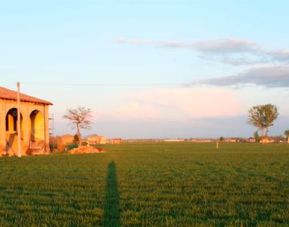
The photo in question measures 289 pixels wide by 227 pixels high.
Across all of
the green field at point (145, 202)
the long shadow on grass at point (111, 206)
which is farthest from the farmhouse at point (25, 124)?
the long shadow on grass at point (111, 206)

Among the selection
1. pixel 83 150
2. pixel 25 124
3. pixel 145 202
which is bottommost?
pixel 145 202

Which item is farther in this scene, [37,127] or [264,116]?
[264,116]

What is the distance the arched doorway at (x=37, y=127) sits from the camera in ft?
177

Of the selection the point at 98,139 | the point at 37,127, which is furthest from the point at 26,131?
the point at 98,139

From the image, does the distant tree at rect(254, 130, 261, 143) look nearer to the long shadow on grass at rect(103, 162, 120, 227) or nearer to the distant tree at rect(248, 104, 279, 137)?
the distant tree at rect(248, 104, 279, 137)

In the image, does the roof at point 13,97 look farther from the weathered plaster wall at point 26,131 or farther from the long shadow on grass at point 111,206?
the long shadow on grass at point 111,206

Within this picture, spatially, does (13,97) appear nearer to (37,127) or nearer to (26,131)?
(26,131)

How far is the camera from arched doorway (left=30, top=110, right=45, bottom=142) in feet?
177

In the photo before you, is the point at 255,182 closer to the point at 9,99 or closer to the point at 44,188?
the point at 44,188

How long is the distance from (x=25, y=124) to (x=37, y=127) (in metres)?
4.53

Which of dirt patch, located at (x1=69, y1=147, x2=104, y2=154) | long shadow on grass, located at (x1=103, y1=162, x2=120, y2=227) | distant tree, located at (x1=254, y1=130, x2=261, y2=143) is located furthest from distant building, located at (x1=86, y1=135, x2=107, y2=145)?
long shadow on grass, located at (x1=103, y1=162, x2=120, y2=227)

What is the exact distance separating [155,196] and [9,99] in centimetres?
A: 3480

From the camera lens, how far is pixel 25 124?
1966 inches

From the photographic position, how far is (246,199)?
45.2 feet
